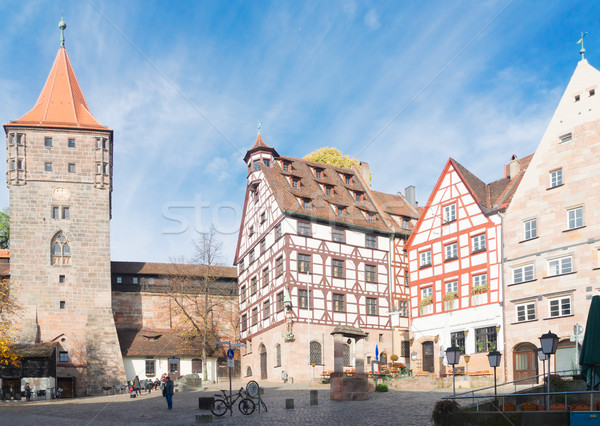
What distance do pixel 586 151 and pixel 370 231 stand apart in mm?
16615

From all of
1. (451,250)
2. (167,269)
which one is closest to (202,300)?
(167,269)

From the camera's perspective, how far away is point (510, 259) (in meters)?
35.4

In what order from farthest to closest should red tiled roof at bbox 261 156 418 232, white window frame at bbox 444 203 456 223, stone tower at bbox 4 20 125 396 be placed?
stone tower at bbox 4 20 125 396 → red tiled roof at bbox 261 156 418 232 → white window frame at bbox 444 203 456 223

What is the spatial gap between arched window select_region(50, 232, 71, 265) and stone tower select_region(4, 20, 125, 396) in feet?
0.23

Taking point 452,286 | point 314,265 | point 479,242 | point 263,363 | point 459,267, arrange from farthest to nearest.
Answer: point 263,363 < point 314,265 < point 452,286 < point 459,267 < point 479,242

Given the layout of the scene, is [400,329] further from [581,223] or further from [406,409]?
[406,409]

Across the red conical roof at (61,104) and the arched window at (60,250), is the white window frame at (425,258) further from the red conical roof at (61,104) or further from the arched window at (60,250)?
the red conical roof at (61,104)

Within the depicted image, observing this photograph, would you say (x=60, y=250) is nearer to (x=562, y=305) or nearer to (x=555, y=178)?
(x=555, y=178)

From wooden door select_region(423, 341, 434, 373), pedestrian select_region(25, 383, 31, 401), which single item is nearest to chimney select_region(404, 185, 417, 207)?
wooden door select_region(423, 341, 434, 373)

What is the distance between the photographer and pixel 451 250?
3997 cm

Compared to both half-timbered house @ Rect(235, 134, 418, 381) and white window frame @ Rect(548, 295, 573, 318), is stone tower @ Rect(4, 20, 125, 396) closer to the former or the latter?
half-timbered house @ Rect(235, 134, 418, 381)

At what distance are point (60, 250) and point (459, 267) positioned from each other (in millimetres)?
28778

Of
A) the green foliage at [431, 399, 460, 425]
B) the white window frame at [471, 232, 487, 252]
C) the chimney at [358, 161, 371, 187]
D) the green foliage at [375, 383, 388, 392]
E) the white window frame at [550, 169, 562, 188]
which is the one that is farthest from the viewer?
the chimney at [358, 161, 371, 187]

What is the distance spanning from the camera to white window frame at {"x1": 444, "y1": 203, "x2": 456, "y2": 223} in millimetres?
40062
